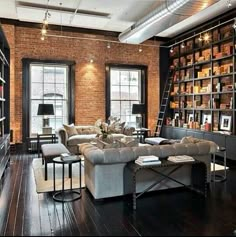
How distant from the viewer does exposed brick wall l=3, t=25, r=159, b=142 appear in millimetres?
8383

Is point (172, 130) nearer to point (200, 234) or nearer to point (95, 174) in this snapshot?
point (95, 174)

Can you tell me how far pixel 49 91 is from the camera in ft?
29.3

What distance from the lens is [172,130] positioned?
9.30m

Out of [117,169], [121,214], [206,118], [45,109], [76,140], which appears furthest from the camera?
[206,118]

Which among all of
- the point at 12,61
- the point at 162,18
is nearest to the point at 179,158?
the point at 162,18

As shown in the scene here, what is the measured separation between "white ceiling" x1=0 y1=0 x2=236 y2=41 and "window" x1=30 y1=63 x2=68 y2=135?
1.54 metres

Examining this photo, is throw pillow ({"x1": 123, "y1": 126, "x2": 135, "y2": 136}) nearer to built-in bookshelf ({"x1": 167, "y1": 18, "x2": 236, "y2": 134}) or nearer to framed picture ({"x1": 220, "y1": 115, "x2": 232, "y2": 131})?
built-in bookshelf ({"x1": 167, "y1": 18, "x2": 236, "y2": 134})

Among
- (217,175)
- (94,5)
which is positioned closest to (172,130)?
(217,175)

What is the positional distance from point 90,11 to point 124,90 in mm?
3402

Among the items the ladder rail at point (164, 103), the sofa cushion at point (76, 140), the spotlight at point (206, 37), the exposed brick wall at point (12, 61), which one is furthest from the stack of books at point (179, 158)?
the exposed brick wall at point (12, 61)

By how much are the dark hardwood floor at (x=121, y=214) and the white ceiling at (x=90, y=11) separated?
449 centimetres

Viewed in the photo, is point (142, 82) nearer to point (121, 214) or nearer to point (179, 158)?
point (179, 158)

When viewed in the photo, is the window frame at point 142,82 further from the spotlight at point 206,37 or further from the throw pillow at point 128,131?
the spotlight at point 206,37

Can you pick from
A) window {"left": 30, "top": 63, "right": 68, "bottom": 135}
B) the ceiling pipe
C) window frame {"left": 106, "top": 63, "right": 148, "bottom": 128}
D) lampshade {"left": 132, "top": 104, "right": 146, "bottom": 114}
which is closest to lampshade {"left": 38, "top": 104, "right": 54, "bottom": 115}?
window {"left": 30, "top": 63, "right": 68, "bottom": 135}
